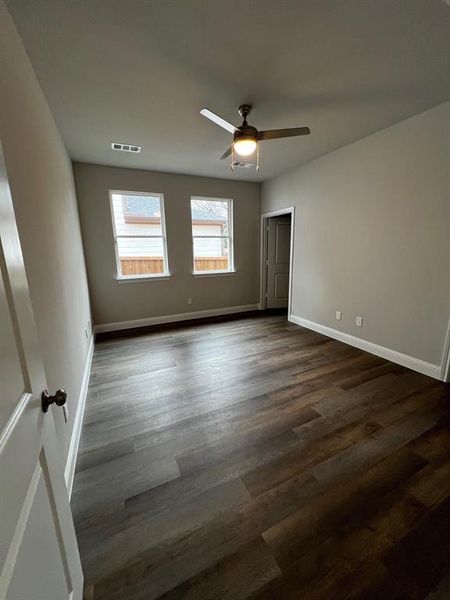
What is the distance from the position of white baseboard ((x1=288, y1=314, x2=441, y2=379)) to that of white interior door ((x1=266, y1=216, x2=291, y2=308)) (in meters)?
1.32

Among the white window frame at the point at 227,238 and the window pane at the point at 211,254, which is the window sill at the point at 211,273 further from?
the window pane at the point at 211,254

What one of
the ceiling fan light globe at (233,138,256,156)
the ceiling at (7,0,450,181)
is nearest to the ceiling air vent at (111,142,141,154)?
the ceiling at (7,0,450,181)

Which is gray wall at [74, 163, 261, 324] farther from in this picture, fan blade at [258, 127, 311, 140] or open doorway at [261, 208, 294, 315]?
fan blade at [258, 127, 311, 140]

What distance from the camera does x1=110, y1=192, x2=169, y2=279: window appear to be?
409cm

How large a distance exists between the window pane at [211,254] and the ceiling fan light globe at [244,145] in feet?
8.36

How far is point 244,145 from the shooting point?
219 cm

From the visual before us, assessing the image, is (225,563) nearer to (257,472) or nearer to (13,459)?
(257,472)

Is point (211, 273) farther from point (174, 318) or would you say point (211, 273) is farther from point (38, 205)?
point (38, 205)

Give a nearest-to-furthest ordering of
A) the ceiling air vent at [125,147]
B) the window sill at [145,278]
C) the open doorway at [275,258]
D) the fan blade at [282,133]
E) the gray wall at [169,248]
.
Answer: the fan blade at [282,133] → the ceiling air vent at [125,147] → the gray wall at [169,248] → the window sill at [145,278] → the open doorway at [275,258]

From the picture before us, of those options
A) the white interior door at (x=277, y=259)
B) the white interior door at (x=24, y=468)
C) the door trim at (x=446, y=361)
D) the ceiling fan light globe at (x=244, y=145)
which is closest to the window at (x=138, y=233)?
the white interior door at (x=277, y=259)

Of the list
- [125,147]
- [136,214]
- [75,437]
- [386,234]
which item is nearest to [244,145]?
[125,147]

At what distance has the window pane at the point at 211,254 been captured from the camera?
4.77 meters

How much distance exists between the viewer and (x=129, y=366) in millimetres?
2957

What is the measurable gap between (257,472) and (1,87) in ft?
8.03
